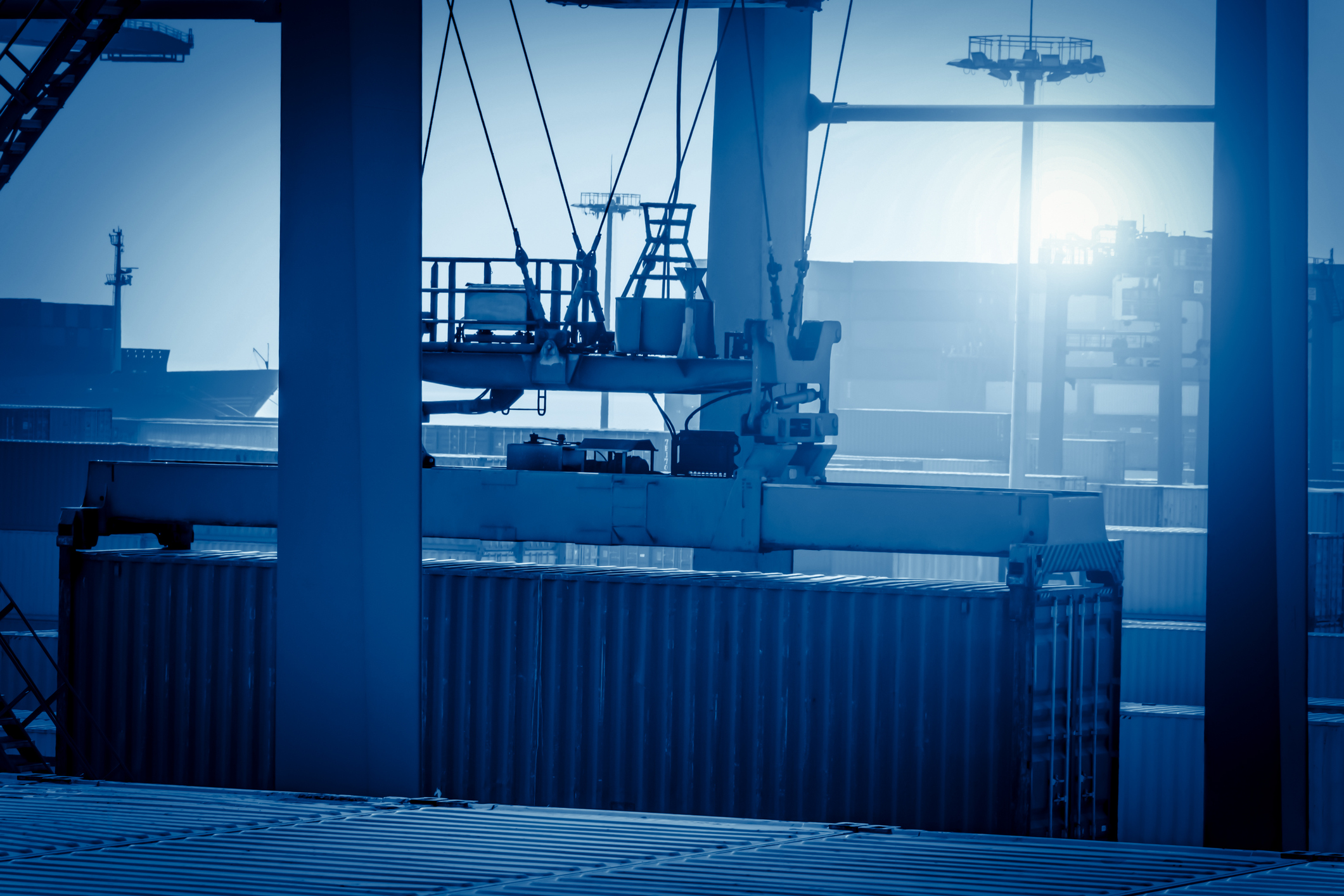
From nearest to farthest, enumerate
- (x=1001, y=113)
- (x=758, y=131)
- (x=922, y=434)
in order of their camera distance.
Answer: (x=758, y=131), (x=1001, y=113), (x=922, y=434)

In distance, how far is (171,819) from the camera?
5.09 metres

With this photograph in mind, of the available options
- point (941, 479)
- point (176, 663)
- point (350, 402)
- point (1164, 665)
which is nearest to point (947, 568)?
point (1164, 665)

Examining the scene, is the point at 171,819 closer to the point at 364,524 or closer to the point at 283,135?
the point at 364,524

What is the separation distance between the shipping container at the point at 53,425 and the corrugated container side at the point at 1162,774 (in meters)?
38.5

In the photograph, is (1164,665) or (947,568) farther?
(947,568)

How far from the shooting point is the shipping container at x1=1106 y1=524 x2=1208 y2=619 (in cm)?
2470

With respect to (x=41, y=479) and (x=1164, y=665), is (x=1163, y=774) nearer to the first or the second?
(x=1164, y=665)

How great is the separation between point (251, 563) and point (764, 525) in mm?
4686

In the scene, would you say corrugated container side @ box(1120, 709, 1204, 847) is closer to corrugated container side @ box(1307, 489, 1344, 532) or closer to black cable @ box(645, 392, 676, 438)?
black cable @ box(645, 392, 676, 438)

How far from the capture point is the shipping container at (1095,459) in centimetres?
5241

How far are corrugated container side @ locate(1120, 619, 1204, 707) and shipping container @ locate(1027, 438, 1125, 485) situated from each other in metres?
33.0

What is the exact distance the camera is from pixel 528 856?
4.54 metres

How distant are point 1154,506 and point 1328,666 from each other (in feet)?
41.4

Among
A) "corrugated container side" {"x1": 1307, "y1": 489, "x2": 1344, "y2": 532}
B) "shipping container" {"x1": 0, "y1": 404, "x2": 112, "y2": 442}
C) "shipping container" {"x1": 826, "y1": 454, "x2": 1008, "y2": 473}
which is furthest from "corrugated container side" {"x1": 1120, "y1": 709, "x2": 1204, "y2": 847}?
"shipping container" {"x1": 0, "y1": 404, "x2": 112, "y2": 442}
